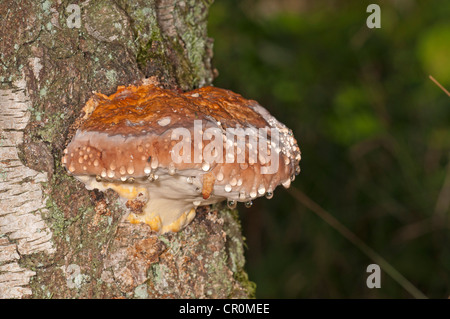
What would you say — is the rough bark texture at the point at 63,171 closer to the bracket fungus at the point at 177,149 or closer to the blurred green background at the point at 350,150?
the bracket fungus at the point at 177,149

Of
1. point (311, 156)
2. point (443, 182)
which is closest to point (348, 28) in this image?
point (311, 156)

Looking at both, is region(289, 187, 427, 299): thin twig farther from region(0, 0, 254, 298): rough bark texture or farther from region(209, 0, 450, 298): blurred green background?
region(0, 0, 254, 298): rough bark texture

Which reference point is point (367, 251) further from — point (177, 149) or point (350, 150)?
point (177, 149)

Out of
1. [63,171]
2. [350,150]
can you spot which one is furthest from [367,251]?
[63,171]

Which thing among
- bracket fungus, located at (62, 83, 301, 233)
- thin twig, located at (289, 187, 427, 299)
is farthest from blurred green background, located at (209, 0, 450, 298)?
bracket fungus, located at (62, 83, 301, 233)

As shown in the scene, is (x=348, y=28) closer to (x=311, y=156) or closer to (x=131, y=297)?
(x=311, y=156)
